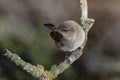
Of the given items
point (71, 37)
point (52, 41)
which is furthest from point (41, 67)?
point (52, 41)

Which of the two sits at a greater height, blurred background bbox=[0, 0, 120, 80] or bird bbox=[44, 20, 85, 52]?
bird bbox=[44, 20, 85, 52]

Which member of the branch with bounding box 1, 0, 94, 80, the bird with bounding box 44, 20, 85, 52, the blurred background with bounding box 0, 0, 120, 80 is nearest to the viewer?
the branch with bounding box 1, 0, 94, 80

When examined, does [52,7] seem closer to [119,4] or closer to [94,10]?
[94,10]

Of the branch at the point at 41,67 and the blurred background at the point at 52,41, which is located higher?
the branch at the point at 41,67

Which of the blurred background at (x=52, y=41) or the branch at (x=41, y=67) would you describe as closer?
the branch at (x=41, y=67)

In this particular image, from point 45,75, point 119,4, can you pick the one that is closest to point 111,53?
point 119,4

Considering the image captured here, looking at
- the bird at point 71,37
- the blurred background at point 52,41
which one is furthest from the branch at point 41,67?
the blurred background at point 52,41

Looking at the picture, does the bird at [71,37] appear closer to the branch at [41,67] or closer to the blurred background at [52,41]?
the branch at [41,67]

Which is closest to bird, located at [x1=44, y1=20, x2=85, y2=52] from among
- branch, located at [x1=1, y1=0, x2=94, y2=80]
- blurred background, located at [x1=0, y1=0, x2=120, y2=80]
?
branch, located at [x1=1, y1=0, x2=94, y2=80]

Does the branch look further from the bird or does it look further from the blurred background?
the blurred background

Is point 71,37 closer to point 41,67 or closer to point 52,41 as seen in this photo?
point 41,67

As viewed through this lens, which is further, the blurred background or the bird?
the blurred background
